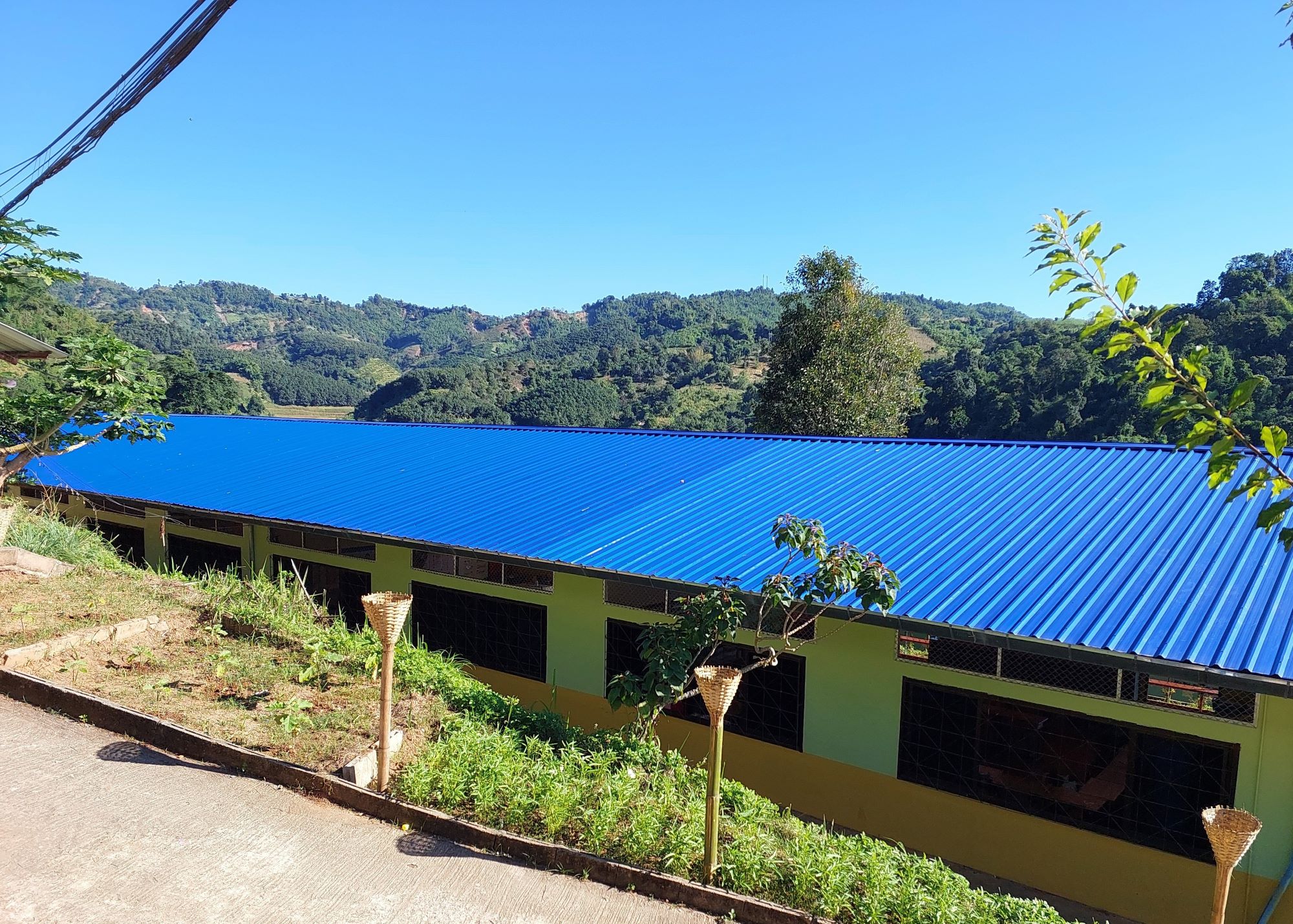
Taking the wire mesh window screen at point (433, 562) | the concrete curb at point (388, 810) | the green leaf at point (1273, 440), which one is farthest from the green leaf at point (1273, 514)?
the wire mesh window screen at point (433, 562)

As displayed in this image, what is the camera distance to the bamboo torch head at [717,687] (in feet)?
17.0

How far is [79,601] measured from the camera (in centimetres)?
963

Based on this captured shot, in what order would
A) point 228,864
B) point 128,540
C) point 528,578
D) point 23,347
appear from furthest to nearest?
point 128,540 < point 23,347 < point 528,578 < point 228,864

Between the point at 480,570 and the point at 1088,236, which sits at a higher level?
the point at 1088,236

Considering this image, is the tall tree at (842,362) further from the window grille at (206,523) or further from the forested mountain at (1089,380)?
the window grille at (206,523)

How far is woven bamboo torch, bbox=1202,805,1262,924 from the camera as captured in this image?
3.84 m

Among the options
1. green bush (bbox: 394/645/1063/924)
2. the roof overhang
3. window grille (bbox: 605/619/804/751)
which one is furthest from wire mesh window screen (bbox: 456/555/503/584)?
the roof overhang

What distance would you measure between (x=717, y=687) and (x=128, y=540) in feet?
50.3

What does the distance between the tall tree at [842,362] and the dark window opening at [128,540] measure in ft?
62.7

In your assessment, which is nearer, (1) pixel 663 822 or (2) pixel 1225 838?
(2) pixel 1225 838

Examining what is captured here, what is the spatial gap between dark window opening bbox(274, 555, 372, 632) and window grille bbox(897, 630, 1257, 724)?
25.4 ft

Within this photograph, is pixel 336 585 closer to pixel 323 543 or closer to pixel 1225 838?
pixel 323 543

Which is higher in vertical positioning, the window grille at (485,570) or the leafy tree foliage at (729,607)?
the leafy tree foliage at (729,607)

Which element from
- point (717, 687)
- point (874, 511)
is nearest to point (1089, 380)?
point (874, 511)
